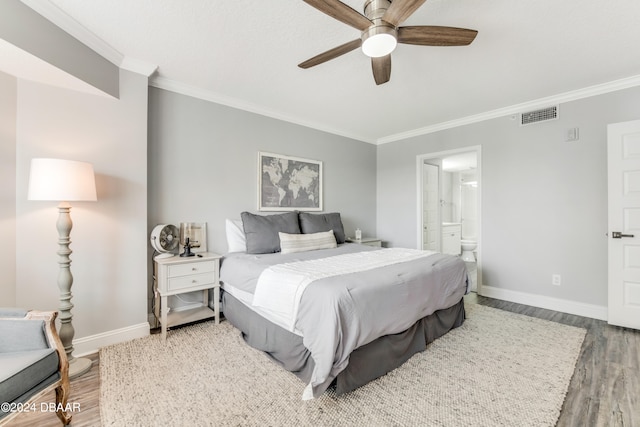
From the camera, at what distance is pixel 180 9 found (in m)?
1.87

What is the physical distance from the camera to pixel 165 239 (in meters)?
2.72

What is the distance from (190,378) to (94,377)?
691mm

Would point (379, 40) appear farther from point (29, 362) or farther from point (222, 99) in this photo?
point (29, 362)

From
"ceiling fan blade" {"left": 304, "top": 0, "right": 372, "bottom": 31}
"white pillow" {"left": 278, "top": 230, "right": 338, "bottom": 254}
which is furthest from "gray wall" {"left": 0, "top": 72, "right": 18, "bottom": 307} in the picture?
"ceiling fan blade" {"left": 304, "top": 0, "right": 372, "bottom": 31}

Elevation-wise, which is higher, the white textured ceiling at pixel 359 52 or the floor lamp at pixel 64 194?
the white textured ceiling at pixel 359 52

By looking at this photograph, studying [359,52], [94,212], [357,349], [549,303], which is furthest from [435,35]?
[549,303]

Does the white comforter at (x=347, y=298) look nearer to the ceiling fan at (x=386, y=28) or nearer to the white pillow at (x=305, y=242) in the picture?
the white pillow at (x=305, y=242)

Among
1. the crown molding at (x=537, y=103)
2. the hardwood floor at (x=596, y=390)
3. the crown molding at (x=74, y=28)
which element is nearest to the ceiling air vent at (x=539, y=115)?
the crown molding at (x=537, y=103)

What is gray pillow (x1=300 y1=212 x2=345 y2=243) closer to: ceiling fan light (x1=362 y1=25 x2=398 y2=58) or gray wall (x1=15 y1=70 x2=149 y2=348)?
gray wall (x1=15 y1=70 x2=149 y2=348)

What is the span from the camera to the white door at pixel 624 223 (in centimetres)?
267

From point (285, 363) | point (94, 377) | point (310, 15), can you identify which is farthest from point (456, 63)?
point (94, 377)

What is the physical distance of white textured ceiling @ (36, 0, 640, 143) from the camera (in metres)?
1.88

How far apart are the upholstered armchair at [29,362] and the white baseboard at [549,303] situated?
4.38 meters

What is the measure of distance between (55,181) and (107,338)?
54.6 inches
